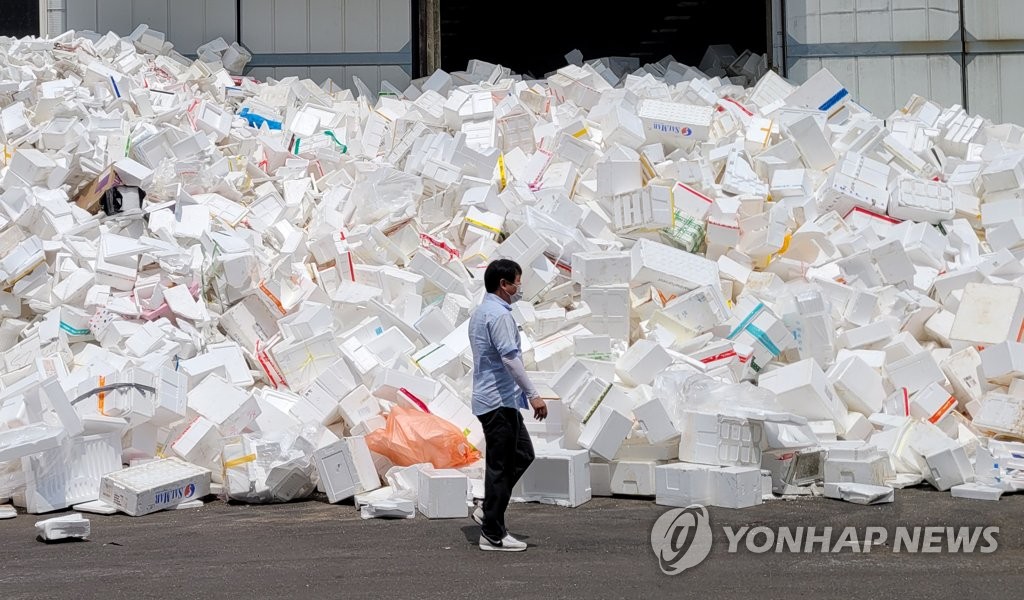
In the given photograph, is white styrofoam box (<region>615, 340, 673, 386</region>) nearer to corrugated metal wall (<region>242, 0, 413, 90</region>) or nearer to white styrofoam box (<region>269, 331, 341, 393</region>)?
white styrofoam box (<region>269, 331, 341, 393</region>)

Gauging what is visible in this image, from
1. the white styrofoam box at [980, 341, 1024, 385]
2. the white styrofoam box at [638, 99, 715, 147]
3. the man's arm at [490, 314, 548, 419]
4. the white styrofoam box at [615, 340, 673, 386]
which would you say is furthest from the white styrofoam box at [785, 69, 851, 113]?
the man's arm at [490, 314, 548, 419]

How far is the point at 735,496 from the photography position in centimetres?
589

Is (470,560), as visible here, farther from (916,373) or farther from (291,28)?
(291,28)

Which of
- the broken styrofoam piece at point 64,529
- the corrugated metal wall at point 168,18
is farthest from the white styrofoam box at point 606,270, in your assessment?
the corrugated metal wall at point 168,18

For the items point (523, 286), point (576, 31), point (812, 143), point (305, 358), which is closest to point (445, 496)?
point (305, 358)

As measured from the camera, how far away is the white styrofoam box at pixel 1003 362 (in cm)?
692

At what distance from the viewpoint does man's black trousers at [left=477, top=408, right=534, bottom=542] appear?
5066mm

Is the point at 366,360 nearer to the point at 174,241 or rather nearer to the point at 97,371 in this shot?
the point at 97,371

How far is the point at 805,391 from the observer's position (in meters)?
6.74

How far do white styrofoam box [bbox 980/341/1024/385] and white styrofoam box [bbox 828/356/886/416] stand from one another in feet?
2.12

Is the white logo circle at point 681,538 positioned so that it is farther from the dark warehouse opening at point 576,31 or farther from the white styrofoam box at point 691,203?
the dark warehouse opening at point 576,31

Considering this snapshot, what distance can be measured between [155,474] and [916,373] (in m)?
4.56

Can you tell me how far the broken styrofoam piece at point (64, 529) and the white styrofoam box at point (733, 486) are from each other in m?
3.07

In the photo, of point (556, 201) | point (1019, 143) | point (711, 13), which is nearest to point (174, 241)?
point (556, 201)
